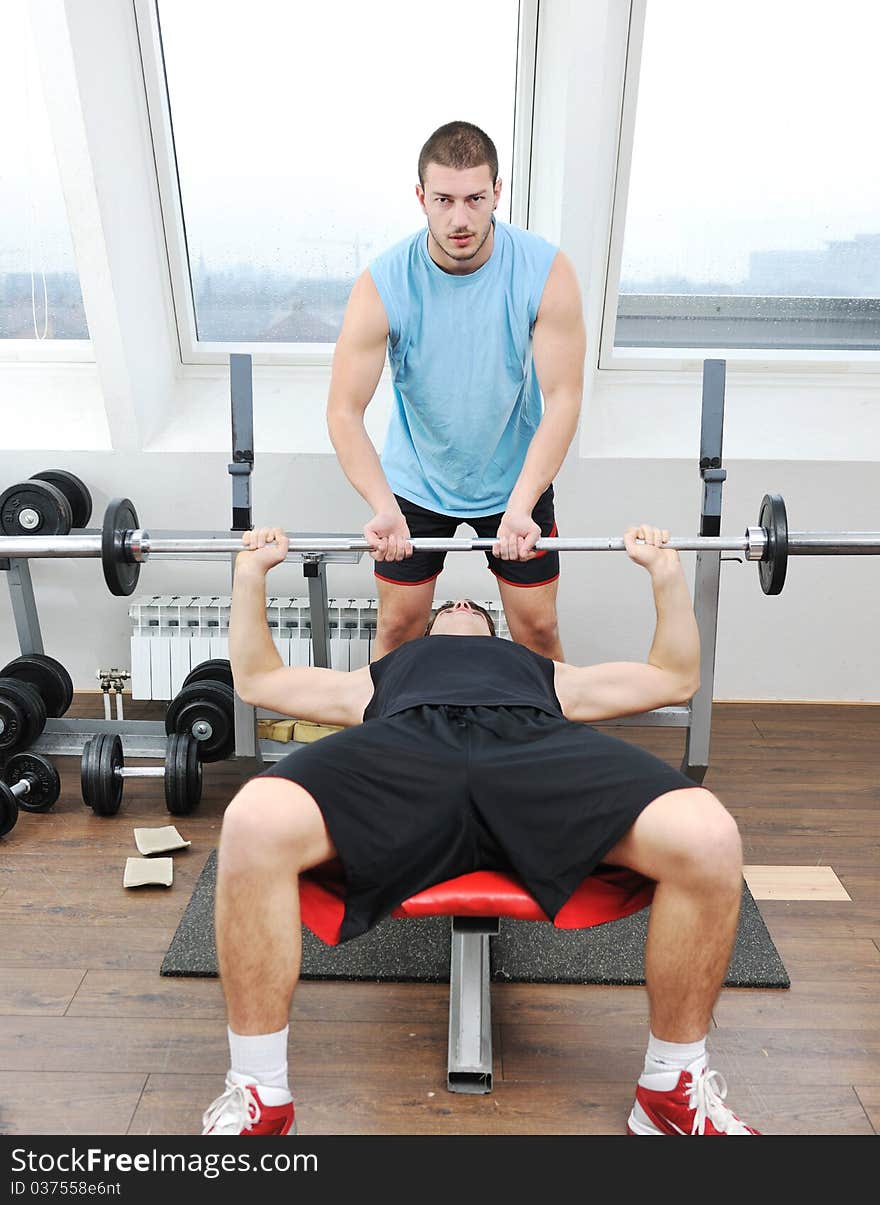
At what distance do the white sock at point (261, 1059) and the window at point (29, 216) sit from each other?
225 centimetres

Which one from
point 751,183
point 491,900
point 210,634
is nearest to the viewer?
point 491,900

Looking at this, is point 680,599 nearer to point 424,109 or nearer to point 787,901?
point 787,901

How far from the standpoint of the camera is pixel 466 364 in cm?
220

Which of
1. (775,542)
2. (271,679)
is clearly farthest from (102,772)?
(775,542)

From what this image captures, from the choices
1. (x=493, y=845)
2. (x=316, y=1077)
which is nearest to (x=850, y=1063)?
(x=493, y=845)

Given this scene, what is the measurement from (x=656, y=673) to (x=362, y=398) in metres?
0.83

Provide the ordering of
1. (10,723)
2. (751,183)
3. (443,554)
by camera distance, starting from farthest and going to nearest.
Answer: (751,183) → (10,723) → (443,554)

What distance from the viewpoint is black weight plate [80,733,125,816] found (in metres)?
2.52

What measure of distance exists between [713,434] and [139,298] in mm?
1636

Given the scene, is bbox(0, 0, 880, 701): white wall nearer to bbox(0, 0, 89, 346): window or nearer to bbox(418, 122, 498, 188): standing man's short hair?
bbox(0, 0, 89, 346): window

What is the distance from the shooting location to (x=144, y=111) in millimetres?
2863

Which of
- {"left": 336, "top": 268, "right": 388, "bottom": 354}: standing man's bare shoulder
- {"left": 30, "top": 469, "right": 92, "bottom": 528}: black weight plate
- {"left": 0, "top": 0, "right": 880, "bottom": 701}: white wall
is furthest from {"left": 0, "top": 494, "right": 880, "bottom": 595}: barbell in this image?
{"left": 0, "top": 0, "right": 880, "bottom": 701}: white wall

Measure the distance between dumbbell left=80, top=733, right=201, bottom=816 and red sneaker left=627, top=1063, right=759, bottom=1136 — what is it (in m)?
1.37

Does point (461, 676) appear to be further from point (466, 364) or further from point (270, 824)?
point (466, 364)
